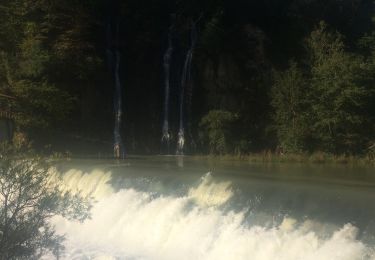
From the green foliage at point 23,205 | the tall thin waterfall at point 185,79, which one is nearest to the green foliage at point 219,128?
the tall thin waterfall at point 185,79

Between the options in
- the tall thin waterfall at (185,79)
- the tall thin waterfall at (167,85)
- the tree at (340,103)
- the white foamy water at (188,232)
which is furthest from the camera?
the tall thin waterfall at (167,85)

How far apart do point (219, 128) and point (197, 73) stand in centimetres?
606

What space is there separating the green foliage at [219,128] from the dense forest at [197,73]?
0.22ft

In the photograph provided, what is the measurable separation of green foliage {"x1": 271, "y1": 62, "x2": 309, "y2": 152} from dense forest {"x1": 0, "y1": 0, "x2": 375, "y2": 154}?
0.06 metres

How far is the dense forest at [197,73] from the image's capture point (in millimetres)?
29562

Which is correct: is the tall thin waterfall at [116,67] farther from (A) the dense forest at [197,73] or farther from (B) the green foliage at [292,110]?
(B) the green foliage at [292,110]

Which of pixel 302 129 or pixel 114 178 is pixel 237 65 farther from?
pixel 114 178

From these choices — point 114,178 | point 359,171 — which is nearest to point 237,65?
point 359,171

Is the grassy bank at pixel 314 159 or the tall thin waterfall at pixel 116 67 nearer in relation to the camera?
the grassy bank at pixel 314 159

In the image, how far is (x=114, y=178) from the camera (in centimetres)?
1927

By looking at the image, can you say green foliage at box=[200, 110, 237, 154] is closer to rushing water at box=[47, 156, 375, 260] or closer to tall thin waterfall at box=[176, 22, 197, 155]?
tall thin waterfall at box=[176, 22, 197, 155]

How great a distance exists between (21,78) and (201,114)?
11754 mm

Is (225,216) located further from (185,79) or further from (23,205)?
(185,79)

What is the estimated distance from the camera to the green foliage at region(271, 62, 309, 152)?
29.6 metres
